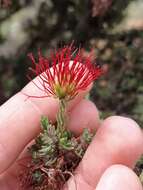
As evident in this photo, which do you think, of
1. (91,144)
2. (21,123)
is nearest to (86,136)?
(91,144)

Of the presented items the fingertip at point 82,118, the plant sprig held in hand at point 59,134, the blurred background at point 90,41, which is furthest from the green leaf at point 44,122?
the blurred background at point 90,41

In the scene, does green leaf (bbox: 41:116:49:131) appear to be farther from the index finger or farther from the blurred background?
the blurred background

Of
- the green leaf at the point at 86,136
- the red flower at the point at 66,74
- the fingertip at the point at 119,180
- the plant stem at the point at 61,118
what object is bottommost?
the fingertip at the point at 119,180

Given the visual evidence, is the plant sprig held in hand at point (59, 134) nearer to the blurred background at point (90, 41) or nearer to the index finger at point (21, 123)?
the index finger at point (21, 123)

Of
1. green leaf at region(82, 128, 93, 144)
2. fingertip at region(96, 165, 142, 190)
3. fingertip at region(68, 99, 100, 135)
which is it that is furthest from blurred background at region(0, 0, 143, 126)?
fingertip at region(96, 165, 142, 190)

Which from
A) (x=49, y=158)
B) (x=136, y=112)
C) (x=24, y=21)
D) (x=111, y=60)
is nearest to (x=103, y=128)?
(x=49, y=158)

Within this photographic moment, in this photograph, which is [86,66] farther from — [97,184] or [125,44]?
[125,44]

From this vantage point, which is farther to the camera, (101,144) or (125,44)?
(125,44)
